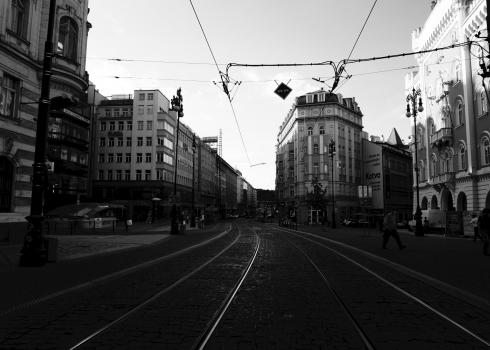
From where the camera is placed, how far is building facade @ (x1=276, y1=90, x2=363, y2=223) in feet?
245

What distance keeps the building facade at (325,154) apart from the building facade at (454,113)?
83.8 ft

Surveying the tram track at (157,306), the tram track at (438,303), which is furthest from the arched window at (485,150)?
the tram track at (157,306)

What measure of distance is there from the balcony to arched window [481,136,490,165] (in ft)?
18.9

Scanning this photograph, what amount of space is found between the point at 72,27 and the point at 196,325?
17784 millimetres

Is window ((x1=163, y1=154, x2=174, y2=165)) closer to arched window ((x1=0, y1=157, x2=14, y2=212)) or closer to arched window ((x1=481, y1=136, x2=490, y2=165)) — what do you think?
arched window ((x1=481, y1=136, x2=490, y2=165))

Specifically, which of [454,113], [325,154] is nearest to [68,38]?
[454,113]

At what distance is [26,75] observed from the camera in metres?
17.1

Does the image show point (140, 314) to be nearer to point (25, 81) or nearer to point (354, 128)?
point (25, 81)

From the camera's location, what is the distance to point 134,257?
48.4 feet

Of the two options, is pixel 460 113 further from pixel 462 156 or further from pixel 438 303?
pixel 438 303

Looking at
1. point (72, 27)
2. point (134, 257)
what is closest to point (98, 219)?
point (72, 27)

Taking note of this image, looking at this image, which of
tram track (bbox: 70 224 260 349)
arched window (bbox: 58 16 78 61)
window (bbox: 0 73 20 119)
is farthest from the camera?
arched window (bbox: 58 16 78 61)

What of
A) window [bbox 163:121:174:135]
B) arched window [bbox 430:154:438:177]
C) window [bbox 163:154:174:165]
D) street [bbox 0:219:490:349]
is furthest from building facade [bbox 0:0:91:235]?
window [bbox 163:121:174:135]

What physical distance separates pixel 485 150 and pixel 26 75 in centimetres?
3282
